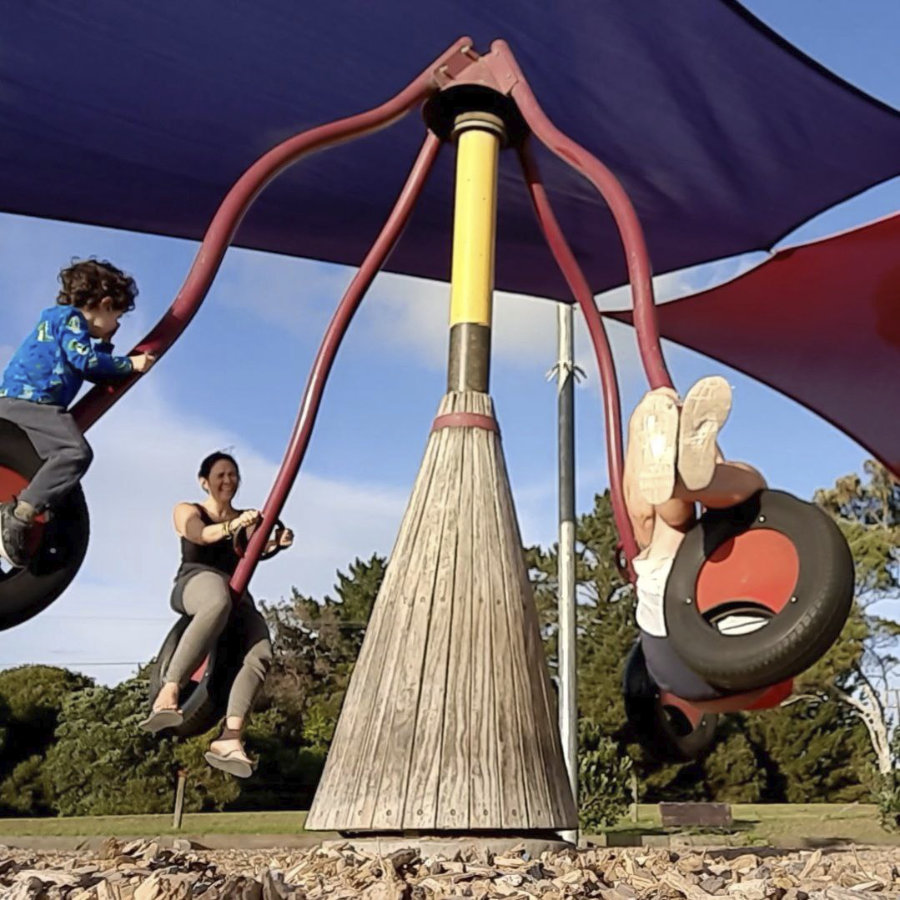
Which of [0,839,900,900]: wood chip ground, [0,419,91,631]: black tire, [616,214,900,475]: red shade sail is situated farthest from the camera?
[616,214,900,475]: red shade sail

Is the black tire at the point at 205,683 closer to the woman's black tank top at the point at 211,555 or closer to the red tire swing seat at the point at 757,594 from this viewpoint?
the woman's black tank top at the point at 211,555

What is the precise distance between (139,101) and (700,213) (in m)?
2.27

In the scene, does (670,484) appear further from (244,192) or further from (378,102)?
(378,102)

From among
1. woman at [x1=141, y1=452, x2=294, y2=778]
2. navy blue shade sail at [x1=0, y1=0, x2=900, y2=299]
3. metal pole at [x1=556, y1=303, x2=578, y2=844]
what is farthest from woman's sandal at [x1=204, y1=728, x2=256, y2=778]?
metal pole at [x1=556, y1=303, x2=578, y2=844]

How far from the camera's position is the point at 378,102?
3.71m

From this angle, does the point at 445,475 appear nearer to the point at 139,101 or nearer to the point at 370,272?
the point at 370,272

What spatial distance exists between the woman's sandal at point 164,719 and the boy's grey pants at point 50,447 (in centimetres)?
64

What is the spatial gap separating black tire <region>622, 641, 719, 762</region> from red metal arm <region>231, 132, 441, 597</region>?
105 cm

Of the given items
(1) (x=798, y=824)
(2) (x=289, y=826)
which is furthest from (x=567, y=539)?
(1) (x=798, y=824)

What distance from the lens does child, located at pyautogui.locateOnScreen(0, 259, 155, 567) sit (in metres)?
2.28

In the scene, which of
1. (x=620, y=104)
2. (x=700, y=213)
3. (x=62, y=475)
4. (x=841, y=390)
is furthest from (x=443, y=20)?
(x=841, y=390)

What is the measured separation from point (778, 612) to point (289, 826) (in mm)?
10731

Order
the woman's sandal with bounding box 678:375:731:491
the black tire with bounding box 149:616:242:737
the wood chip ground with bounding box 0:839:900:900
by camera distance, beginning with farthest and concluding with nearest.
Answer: the black tire with bounding box 149:616:242:737, the woman's sandal with bounding box 678:375:731:491, the wood chip ground with bounding box 0:839:900:900

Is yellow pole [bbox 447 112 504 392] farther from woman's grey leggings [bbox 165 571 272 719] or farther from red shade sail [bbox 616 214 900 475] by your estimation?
red shade sail [bbox 616 214 900 475]
